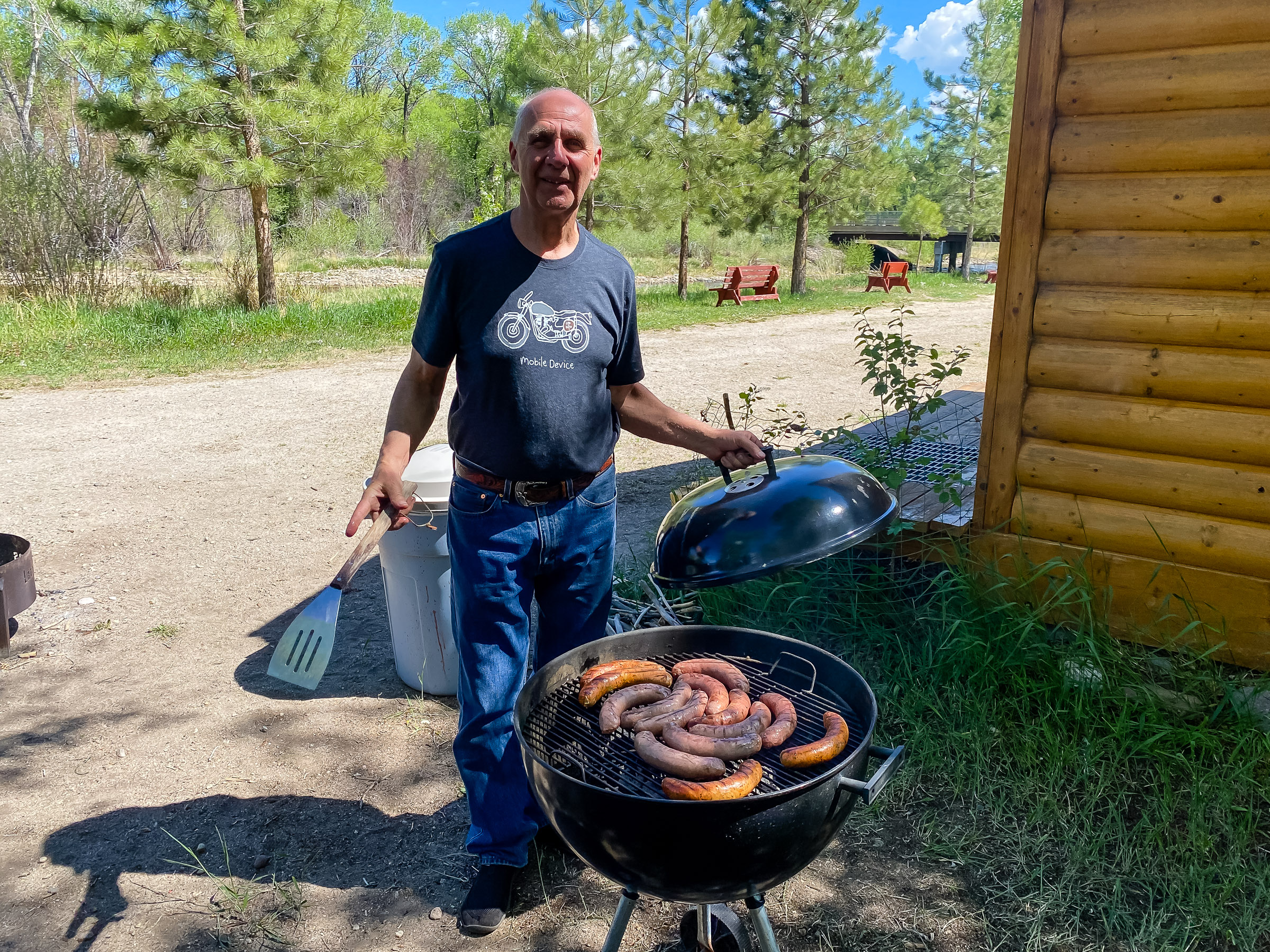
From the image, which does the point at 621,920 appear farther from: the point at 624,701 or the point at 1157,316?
the point at 1157,316

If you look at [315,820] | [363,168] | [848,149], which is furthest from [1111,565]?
[848,149]

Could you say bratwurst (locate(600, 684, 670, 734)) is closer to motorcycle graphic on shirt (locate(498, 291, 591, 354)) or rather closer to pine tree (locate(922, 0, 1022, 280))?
motorcycle graphic on shirt (locate(498, 291, 591, 354))

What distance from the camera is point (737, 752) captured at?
1.90 meters

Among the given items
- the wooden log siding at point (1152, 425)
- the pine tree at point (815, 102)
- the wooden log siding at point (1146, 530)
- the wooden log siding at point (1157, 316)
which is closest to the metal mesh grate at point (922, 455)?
the wooden log siding at point (1146, 530)

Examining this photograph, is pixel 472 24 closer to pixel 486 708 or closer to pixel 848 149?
pixel 848 149

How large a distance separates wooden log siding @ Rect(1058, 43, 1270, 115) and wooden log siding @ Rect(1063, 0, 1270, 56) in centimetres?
3

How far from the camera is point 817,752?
1897 mm

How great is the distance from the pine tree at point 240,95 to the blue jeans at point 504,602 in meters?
13.4

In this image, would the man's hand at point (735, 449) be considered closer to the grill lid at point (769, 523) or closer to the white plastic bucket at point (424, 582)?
the grill lid at point (769, 523)

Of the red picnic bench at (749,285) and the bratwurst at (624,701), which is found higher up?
the red picnic bench at (749,285)

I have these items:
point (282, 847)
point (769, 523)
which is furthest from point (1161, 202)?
point (282, 847)

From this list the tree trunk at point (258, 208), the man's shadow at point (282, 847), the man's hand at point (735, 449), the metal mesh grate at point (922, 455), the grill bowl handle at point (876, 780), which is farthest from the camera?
the tree trunk at point (258, 208)

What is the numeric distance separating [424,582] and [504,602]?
124 centimetres

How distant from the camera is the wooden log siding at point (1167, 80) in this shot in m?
2.98
